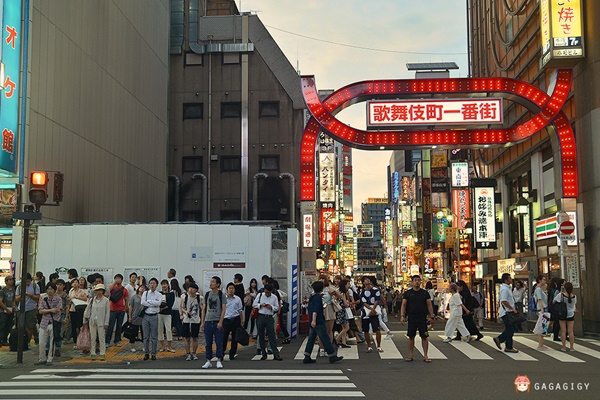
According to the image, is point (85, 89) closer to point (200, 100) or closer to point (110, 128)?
point (110, 128)

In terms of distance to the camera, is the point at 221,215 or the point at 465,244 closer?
the point at 465,244

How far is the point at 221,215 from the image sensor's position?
43781 mm

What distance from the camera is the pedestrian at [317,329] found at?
50.1 feet

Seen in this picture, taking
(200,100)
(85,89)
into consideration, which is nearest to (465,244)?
(200,100)

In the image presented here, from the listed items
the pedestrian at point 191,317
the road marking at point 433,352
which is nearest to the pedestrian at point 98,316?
the pedestrian at point 191,317


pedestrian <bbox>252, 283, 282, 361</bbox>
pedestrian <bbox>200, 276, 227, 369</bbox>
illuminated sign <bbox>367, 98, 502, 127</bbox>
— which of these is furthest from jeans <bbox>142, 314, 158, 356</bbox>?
illuminated sign <bbox>367, 98, 502, 127</bbox>

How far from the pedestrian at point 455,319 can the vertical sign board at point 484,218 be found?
13.4 m

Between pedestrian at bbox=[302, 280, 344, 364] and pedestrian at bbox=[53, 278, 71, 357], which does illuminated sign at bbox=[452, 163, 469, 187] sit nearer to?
pedestrian at bbox=[302, 280, 344, 364]

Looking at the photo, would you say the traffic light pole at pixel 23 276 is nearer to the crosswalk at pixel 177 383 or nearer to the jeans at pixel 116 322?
the crosswalk at pixel 177 383

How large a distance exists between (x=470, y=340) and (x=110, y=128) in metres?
19.4

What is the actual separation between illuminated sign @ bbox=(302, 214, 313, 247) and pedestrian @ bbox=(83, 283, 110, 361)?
9429 millimetres

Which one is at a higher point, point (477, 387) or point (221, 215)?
point (221, 215)

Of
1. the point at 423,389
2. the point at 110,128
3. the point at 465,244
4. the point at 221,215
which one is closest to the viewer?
the point at 423,389

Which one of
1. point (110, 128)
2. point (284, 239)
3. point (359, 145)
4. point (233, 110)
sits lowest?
point (284, 239)
